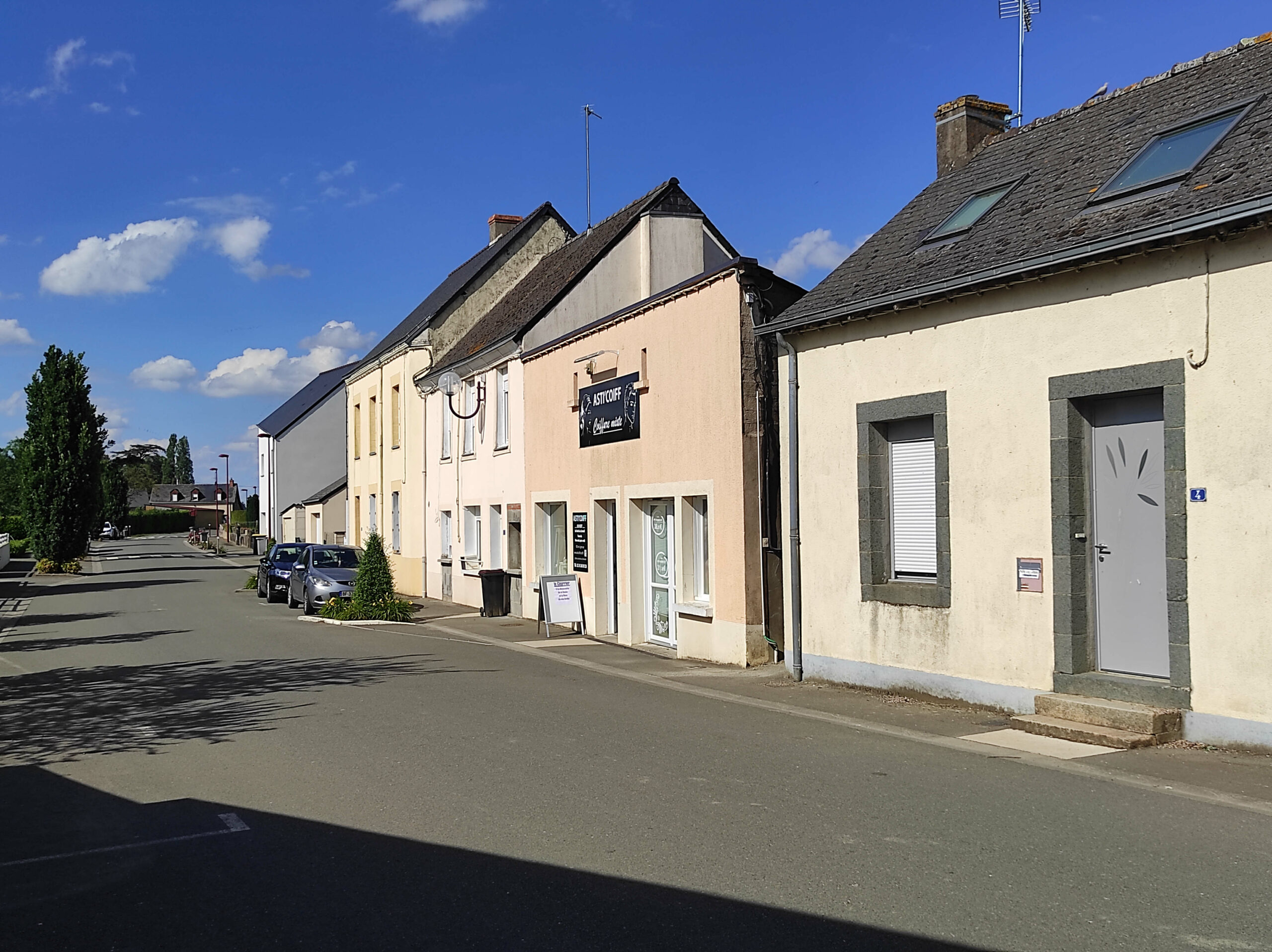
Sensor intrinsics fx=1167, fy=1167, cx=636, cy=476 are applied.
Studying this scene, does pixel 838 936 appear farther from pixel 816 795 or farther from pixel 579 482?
pixel 579 482

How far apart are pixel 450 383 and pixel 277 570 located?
8000 millimetres

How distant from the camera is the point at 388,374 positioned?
3325 cm

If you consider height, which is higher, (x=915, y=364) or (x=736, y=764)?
(x=915, y=364)

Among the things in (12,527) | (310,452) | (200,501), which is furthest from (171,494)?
(310,452)

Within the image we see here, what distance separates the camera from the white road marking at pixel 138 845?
6113 millimetres

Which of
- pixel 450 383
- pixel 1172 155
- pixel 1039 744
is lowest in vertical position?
pixel 1039 744

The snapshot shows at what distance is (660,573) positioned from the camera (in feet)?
56.7

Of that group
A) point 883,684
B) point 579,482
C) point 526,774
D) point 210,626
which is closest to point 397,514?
point 210,626

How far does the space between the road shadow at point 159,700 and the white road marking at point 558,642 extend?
7.31 ft

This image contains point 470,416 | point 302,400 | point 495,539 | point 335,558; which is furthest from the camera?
point 302,400

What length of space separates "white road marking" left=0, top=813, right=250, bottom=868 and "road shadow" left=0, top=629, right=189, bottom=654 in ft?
40.4

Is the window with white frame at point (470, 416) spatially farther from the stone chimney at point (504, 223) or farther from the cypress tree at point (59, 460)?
the cypress tree at point (59, 460)

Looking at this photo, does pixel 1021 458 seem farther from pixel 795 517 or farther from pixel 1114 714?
pixel 795 517

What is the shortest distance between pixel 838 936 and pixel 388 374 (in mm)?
29930
